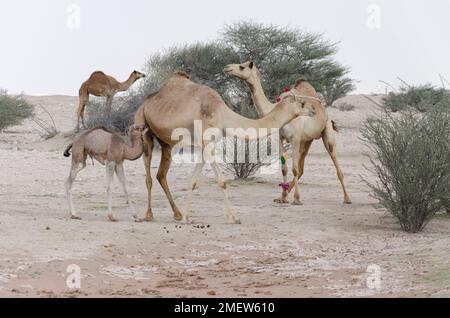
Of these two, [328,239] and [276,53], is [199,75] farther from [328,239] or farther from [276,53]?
[328,239]

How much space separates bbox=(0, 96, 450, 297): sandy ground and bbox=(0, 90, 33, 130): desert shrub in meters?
12.6

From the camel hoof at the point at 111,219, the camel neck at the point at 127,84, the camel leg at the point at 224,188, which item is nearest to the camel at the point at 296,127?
the camel leg at the point at 224,188

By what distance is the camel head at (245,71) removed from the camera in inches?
529

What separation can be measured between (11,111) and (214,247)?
19995mm

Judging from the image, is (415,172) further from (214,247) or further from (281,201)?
(214,247)

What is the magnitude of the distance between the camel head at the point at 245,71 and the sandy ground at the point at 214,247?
1.90 m

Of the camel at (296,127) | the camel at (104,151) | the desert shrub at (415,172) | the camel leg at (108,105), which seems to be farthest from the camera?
the camel leg at (108,105)

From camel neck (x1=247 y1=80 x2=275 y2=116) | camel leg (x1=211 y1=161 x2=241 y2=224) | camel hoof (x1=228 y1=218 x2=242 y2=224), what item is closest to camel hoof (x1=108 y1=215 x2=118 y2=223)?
camel leg (x1=211 y1=161 x2=241 y2=224)

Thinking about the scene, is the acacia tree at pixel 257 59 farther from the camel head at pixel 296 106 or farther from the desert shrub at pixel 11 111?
the camel head at pixel 296 106

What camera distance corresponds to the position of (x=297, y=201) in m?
14.3

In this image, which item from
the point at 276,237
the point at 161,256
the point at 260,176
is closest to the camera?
the point at 161,256

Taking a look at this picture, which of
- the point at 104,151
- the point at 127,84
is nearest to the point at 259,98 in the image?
the point at 104,151
